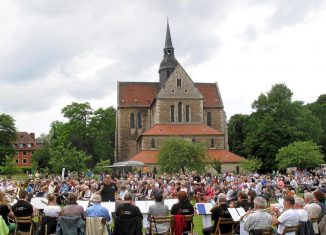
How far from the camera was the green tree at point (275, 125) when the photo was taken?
2594 inches

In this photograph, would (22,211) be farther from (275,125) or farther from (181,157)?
(275,125)

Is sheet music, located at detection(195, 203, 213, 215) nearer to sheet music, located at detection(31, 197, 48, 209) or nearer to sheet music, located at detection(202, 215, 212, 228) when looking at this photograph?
sheet music, located at detection(202, 215, 212, 228)

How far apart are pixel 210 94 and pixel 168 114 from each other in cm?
1031

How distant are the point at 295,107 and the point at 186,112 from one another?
579 inches

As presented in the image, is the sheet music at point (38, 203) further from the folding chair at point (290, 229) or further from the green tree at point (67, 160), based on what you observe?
the green tree at point (67, 160)

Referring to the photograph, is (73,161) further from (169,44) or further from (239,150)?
(239,150)

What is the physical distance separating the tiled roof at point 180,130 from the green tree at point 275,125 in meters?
6.18

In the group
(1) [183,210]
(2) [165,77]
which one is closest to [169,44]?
(2) [165,77]

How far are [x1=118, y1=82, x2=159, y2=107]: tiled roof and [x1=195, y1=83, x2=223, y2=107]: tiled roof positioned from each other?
22.4 ft

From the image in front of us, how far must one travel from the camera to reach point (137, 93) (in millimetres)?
74438

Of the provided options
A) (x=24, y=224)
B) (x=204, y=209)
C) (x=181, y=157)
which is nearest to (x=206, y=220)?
(x=204, y=209)

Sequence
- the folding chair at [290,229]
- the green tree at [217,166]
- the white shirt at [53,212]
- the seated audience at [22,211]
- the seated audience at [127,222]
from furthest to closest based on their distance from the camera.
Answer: the green tree at [217,166] → the seated audience at [22,211] → the white shirt at [53,212] → the seated audience at [127,222] → the folding chair at [290,229]

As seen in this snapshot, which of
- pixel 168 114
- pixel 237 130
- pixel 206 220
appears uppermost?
pixel 168 114

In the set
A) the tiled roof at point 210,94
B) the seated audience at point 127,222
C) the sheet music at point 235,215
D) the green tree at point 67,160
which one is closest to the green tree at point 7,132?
the green tree at point 67,160
